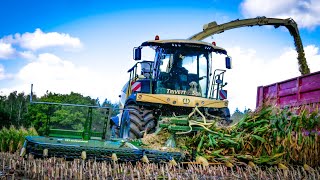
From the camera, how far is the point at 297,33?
1285 centimetres

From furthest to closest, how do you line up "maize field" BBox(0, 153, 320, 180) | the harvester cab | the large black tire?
the harvester cab < the large black tire < "maize field" BBox(0, 153, 320, 180)

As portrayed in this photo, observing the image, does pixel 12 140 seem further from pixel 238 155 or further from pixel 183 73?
pixel 238 155

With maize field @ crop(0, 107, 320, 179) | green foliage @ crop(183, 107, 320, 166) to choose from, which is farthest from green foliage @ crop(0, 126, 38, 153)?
green foliage @ crop(183, 107, 320, 166)

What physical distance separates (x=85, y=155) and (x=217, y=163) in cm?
179

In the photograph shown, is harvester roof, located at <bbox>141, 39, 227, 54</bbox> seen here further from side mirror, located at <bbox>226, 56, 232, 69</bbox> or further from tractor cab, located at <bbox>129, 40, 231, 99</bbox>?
side mirror, located at <bbox>226, 56, 232, 69</bbox>

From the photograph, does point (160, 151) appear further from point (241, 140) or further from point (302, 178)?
point (302, 178)

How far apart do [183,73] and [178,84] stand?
11.3 inches

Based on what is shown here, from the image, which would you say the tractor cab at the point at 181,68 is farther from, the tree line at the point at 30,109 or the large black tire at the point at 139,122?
the tree line at the point at 30,109


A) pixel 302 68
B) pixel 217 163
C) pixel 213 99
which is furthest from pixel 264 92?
pixel 217 163

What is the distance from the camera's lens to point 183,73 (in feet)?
29.0

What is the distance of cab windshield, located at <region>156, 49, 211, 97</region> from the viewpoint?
876 cm

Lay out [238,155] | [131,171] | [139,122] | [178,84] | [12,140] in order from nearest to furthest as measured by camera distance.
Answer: [131,171]
[238,155]
[139,122]
[178,84]
[12,140]

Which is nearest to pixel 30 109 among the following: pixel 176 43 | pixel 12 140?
pixel 12 140

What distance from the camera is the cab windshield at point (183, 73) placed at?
28.7 feet
